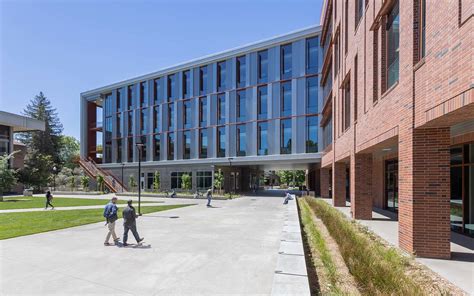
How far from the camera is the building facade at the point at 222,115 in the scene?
116ft

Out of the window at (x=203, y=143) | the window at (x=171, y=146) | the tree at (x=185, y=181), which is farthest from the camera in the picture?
the window at (x=171, y=146)

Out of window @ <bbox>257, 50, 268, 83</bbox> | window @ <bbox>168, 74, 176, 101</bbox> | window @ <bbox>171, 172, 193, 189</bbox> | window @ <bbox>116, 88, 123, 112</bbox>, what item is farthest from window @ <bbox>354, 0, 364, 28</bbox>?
window @ <bbox>116, 88, 123, 112</bbox>

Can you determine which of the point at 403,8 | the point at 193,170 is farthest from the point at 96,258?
the point at 193,170

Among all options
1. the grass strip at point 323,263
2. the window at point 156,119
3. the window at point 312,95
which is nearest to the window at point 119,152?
the window at point 156,119

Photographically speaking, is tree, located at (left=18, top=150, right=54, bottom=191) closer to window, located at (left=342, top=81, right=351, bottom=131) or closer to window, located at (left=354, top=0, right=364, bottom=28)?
window, located at (left=342, top=81, right=351, bottom=131)

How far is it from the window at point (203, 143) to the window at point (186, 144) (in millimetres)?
2092

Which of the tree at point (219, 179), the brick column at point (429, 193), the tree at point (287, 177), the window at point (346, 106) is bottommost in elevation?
the tree at point (287, 177)

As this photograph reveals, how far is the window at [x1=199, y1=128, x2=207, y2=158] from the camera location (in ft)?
140

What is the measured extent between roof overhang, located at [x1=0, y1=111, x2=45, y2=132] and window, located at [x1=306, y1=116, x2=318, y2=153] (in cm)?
4204

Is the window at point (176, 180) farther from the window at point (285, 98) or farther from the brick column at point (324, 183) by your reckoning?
the brick column at point (324, 183)

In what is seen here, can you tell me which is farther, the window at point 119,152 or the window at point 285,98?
the window at point 119,152

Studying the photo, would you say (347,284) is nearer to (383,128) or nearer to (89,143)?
(383,128)

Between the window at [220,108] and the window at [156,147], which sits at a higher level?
the window at [220,108]

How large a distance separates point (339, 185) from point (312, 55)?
59.2 feet
